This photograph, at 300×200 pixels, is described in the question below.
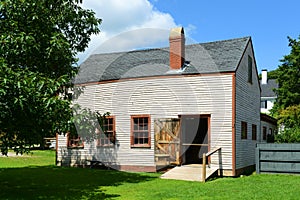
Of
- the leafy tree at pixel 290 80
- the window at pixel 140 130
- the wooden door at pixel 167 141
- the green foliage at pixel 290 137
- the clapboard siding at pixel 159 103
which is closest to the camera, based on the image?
the clapboard siding at pixel 159 103

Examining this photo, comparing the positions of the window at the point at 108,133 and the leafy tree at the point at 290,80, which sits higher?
the leafy tree at the point at 290,80

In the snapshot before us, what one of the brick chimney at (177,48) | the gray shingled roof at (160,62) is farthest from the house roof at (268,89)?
the brick chimney at (177,48)

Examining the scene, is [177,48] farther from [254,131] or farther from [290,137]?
[290,137]

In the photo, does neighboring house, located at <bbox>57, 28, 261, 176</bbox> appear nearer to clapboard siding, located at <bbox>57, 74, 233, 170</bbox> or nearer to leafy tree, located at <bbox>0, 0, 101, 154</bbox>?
clapboard siding, located at <bbox>57, 74, 233, 170</bbox>

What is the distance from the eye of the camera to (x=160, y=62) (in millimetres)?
17516

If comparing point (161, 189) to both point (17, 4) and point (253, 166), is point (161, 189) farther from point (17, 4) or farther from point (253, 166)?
point (253, 166)

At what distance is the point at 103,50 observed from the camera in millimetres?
21047

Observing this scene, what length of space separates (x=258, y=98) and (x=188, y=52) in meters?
5.28

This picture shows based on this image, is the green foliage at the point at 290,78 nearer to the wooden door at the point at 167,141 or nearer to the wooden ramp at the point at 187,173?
the wooden door at the point at 167,141

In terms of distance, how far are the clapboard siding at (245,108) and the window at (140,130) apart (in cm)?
409

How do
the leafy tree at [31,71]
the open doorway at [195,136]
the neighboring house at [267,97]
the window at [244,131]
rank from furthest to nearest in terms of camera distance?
1. the neighboring house at [267,97]
2. the open doorway at [195,136]
3. the window at [244,131]
4. the leafy tree at [31,71]

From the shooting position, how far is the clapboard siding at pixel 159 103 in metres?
14.6

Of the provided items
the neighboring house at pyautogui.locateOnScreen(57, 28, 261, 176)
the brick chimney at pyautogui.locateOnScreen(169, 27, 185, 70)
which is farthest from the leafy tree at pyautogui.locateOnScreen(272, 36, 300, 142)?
the brick chimney at pyautogui.locateOnScreen(169, 27, 185, 70)

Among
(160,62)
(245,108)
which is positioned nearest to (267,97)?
(245,108)
